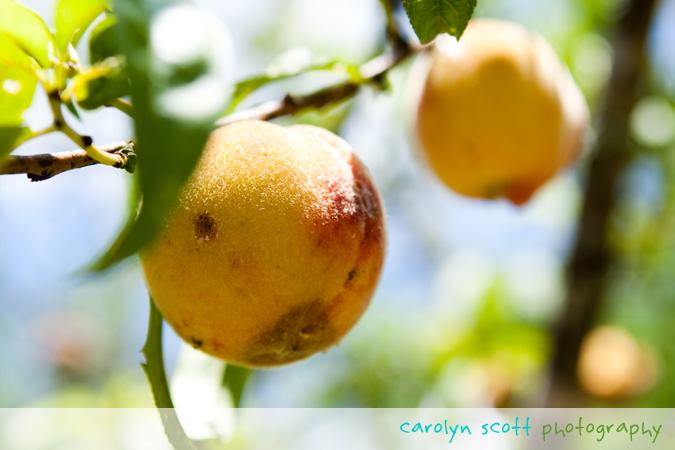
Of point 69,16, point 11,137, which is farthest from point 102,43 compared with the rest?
point 11,137

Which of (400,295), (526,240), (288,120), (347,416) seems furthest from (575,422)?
(526,240)

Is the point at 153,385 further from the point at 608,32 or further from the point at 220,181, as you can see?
the point at 608,32

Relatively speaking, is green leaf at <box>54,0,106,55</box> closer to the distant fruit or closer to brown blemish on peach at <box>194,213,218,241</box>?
brown blemish on peach at <box>194,213,218,241</box>

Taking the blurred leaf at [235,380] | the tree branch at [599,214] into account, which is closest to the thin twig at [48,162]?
the blurred leaf at [235,380]

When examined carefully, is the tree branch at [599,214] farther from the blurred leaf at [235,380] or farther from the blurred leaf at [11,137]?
the blurred leaf at [11,137]

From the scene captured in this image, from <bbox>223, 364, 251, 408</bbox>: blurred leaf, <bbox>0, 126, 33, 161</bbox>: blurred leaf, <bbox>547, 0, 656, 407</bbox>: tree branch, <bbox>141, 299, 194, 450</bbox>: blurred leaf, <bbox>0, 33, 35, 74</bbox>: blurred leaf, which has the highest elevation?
<bbox>0, 33, 35, 74</bbox>: blurred leaf

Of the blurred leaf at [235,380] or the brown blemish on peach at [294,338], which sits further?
the blurred leaf at [235,380]

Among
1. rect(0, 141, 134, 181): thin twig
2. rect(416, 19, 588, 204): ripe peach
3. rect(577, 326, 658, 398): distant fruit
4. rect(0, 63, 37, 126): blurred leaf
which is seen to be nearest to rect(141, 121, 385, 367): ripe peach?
rect(0, 141, 134, 181): thin twig
